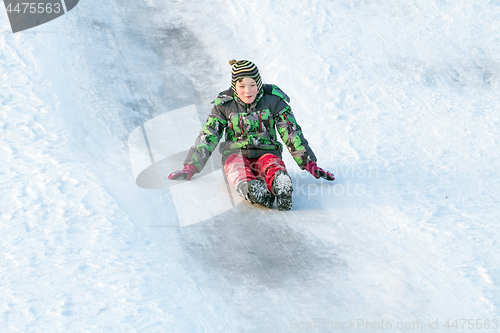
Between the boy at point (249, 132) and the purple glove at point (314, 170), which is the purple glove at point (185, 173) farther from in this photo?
the purple glove at point (314, 170)

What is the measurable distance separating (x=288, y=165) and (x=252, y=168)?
73 centimetres

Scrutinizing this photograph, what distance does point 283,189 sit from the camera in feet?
10.7

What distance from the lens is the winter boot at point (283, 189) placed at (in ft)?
10.7

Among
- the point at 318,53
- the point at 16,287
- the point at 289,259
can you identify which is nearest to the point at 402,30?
the point at 318,53

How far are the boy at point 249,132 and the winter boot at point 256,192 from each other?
14 cm

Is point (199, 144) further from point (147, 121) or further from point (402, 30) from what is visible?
point (402, 30)

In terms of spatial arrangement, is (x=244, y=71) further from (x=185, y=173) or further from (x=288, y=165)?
(x=288, y=165)

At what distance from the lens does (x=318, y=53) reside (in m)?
5.89

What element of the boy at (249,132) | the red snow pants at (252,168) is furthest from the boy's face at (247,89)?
the red snow pants at (252,168)

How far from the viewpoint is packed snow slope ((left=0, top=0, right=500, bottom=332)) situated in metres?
2.35

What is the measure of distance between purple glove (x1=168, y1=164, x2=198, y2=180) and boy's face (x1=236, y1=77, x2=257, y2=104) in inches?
25.6

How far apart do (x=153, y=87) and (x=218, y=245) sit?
2726mm
